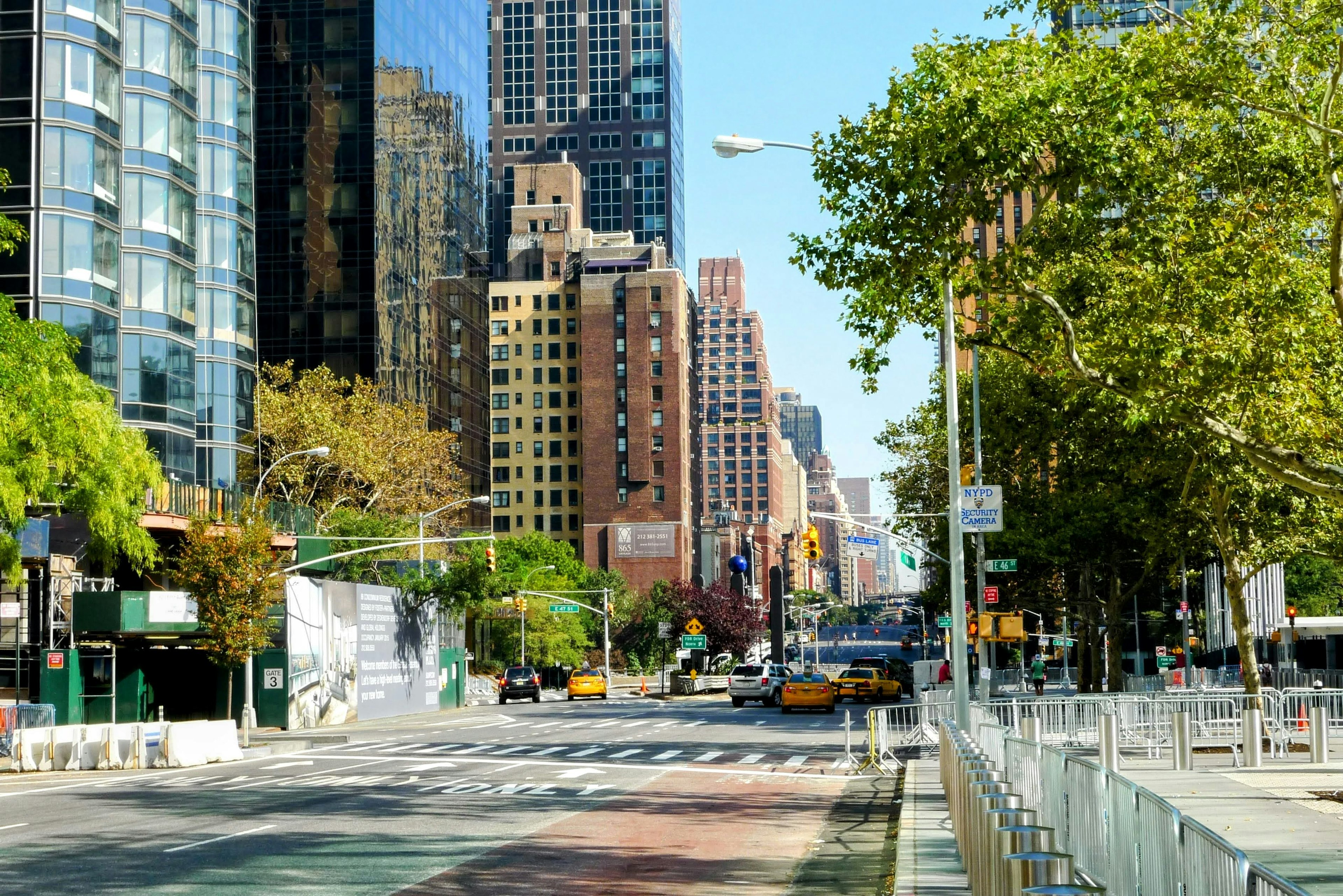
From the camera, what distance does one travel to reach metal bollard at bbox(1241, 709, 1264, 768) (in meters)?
27.1

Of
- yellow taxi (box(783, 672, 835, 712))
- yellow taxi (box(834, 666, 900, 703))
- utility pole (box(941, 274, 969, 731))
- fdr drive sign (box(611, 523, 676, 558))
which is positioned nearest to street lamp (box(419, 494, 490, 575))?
yellow taxi (box(783, 672, 835, 712))

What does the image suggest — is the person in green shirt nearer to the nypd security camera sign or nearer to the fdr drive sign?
the nypd security camera sign

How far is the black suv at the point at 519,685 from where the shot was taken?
73125 mm

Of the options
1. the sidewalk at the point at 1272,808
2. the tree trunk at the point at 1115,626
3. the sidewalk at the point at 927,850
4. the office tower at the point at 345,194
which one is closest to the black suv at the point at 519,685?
the office tower at the point at 345,194

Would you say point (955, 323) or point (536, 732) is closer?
Result: point (955, 323)

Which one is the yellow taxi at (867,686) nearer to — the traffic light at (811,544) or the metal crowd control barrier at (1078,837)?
the traffic light at (811,544)

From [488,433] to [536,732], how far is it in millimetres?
62445

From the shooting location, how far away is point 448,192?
99.9 m

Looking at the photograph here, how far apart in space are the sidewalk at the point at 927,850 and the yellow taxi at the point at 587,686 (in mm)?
52271

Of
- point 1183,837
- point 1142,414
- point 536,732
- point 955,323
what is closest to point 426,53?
point 536,732

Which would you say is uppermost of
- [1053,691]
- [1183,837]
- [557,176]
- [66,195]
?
[557,176]

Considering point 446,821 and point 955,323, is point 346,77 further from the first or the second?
point 446,821

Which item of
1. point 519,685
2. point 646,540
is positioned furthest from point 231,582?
point 646,540

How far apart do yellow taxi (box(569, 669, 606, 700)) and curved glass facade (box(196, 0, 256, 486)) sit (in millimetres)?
19364
